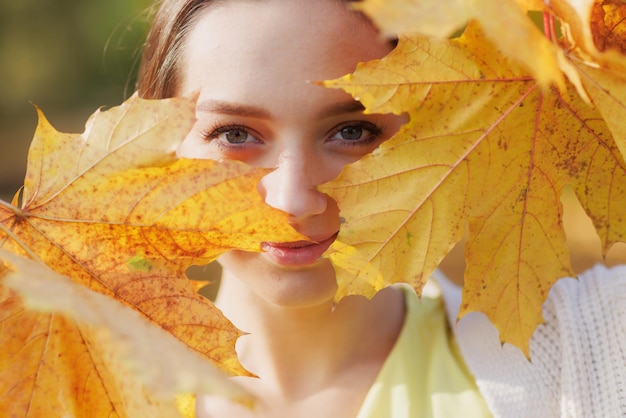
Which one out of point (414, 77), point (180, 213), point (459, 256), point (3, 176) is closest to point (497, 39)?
point (414, 77)

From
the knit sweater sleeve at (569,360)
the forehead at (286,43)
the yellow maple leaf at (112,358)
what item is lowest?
the yellow maple leaf at (112,358)

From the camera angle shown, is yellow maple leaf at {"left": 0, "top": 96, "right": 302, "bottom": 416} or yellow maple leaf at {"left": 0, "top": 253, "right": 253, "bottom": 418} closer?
yellow maple leaf at {"left": 0, "top": 253, "right": 253, "bottom": 418}

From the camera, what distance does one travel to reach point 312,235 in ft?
3.18

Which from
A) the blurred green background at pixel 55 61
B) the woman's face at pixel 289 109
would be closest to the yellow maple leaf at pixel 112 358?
the woman's face at pixel 289 109

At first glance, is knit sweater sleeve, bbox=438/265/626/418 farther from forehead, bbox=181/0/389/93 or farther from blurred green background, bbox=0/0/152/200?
blurred green background, bbox=0/0/152/200

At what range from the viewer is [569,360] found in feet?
3.54

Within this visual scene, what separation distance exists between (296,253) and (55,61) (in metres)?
4.82

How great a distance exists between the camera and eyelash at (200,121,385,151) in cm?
99

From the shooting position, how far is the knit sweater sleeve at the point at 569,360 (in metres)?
1.04

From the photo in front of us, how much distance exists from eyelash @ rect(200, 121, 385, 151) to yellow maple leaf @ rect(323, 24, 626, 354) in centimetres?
20

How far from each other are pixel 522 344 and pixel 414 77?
350 mm

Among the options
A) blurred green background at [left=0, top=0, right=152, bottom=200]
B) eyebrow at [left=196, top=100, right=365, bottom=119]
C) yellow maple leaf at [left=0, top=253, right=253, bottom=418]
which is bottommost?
yellow maple leaf at [left=0, top=253, right=253, bottom=418]

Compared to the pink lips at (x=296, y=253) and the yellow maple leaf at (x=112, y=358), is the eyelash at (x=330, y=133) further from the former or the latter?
the yellow maple leaf at (x=112, y=358)

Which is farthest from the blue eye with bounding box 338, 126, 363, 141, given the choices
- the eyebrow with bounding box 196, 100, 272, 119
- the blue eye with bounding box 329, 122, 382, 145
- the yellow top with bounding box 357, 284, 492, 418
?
the yellow top with bounding box 357, 284, 492, 418
